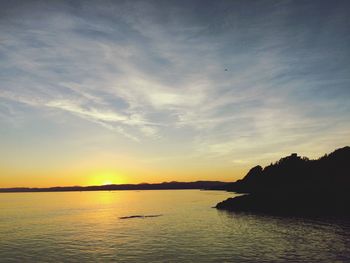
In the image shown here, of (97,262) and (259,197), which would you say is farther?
(259,197)

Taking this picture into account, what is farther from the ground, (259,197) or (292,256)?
(259,197)

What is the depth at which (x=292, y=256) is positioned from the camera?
4256cm

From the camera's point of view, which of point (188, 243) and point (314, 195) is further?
point (314, 195)

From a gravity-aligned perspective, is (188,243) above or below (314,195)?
below

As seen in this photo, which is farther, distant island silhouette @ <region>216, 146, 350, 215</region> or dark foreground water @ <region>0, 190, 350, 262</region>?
distant island silhouette @ <region>216, 146, 350, 215</region>

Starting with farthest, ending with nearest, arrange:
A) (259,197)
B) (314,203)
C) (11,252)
→ (259,197), (314,203), (11,252)

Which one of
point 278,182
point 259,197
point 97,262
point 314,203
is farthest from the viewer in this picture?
point 278,182

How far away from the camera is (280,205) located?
106000 mm

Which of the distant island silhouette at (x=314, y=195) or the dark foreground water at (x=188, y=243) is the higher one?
the distant island silhouette at (x=314, y=195)

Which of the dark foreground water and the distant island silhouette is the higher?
the distant island silhouette

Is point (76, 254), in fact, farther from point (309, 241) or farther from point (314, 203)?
point (314, 203)

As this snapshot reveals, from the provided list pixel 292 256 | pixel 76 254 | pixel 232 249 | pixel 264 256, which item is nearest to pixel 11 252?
pixel 76 254

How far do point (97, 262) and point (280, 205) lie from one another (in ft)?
252

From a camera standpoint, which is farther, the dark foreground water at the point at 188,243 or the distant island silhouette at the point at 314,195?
the distant island silhouette at the point at 314,195
